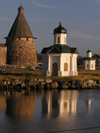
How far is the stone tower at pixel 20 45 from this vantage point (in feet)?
181

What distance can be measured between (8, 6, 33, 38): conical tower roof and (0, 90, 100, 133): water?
107 ft

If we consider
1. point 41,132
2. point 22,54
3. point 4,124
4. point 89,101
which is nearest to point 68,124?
point 41,132

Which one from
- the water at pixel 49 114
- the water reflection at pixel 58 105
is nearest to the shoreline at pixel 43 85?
the water reflection at pixel 58 105

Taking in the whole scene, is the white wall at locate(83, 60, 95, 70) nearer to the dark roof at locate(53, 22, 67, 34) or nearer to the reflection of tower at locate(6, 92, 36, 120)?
the dark roof at locate(53, 22, 67, 34)

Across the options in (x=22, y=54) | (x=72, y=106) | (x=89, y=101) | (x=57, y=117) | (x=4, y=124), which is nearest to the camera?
(x=4, y=124)

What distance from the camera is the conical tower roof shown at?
5549 cm

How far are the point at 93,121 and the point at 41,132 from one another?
12.0 ft

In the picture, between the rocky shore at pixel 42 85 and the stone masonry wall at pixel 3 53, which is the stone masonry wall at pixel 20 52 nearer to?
the stone masonry wall at pixel 3 53

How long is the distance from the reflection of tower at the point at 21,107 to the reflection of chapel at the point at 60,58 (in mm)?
13680

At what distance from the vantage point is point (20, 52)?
55.3 metres

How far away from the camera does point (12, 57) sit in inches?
2188

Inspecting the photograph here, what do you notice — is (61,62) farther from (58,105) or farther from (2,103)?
(2,103)

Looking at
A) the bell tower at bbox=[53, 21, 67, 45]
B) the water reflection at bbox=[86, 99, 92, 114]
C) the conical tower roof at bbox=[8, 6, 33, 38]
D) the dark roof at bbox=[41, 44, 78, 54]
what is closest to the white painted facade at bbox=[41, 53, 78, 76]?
the dark roof at bbox=[41, 44, 78, 54]

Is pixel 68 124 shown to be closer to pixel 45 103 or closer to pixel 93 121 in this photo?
pixel 93 121
